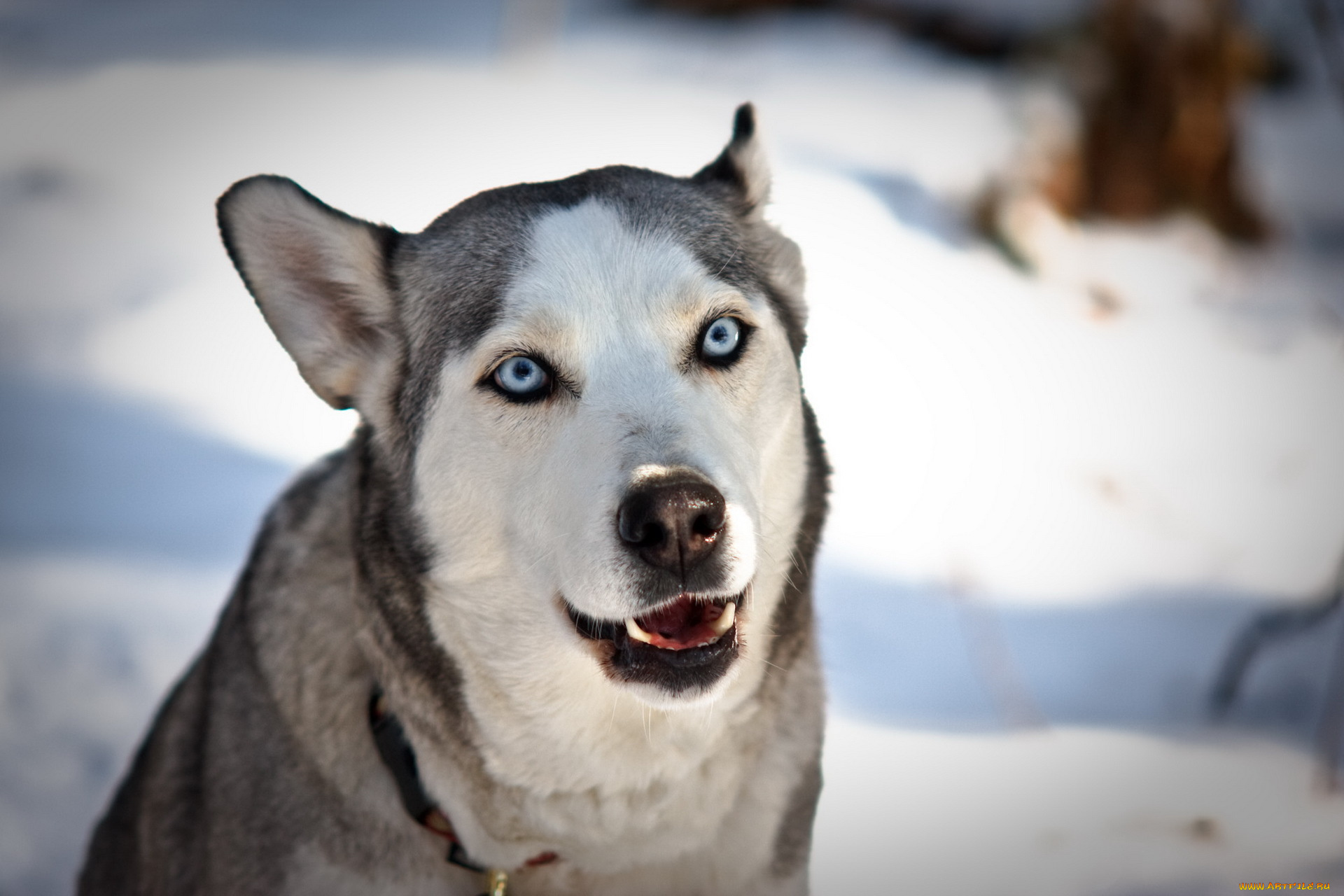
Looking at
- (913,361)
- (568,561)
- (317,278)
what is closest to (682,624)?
(568,561)

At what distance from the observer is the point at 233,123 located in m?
4.45

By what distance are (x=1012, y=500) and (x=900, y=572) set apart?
2.27ft

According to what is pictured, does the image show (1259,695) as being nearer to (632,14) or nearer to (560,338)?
(560,338)

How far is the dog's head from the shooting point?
1793 mm

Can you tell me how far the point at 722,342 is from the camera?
2092 millimetres

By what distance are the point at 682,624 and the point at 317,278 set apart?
113cm

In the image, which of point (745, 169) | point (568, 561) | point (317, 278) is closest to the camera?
point (568, 561)

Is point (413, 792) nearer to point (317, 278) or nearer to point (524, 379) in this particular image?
point (524, 379)

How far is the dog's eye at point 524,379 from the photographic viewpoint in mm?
2008

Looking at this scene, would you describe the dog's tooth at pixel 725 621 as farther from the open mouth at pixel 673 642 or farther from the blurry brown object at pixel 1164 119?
the blurry brown object at pixel 1164 119

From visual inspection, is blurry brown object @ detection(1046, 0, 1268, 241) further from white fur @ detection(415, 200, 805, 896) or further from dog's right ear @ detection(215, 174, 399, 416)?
dog's right ear @ detection(215, 174, 399, 416)

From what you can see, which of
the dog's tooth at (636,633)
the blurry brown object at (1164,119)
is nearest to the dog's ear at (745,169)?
the dog's tooth at (636,633)

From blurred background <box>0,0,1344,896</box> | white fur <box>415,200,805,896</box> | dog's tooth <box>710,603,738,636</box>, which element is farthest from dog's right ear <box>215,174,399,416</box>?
blurred background <box>0,0,1344,896</box>

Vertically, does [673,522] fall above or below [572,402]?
below
